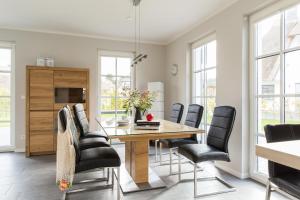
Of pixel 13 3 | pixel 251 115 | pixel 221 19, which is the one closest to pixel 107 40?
pixel 13 3

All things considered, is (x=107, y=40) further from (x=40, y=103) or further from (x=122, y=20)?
(x=40, y=103)

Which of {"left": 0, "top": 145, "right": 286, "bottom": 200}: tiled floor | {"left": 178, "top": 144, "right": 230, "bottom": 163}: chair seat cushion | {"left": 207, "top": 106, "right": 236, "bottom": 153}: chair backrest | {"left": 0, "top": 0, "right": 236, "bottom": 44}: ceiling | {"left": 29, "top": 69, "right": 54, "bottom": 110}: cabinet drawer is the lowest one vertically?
{"left": 0, "top": 145, "right": 286, "bottom": 200}: tiled floor

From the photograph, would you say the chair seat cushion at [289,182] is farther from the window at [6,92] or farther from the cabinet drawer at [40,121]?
the window at [6,92]

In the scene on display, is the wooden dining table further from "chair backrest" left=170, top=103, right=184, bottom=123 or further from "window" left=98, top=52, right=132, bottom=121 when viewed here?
"window" left=98, top=52, right=132, bottom=121

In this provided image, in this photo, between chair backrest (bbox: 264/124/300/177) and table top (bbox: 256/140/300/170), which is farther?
chair backrest (bbox: 264/124/300/177)

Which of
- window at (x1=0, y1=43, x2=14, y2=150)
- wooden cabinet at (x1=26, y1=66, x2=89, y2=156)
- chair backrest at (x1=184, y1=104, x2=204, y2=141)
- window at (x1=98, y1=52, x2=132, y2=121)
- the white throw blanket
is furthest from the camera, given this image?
window at (x1=98, y1=52, x2=132, y2=121)

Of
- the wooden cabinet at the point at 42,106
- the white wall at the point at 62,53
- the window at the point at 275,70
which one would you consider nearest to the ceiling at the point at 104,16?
the white wall at the point at 62,53

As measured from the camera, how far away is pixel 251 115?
2.96m

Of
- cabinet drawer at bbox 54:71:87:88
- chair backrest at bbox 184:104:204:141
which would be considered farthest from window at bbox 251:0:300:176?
cabinet drawer at bbox 54:71:87:88

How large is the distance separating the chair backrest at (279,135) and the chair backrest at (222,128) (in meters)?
0.94

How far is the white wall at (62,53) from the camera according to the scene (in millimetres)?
4461

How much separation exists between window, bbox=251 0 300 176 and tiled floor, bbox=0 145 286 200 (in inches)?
18.1

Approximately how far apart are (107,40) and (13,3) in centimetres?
213

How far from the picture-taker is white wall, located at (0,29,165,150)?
4.46 meters
